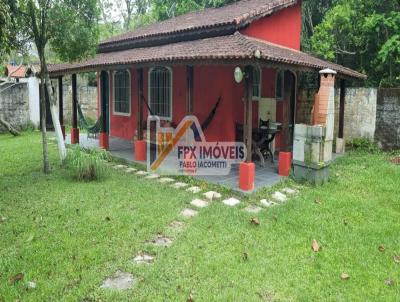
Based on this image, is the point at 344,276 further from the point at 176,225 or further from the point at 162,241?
the point at 176,225

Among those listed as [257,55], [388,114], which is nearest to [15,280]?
[257,55]

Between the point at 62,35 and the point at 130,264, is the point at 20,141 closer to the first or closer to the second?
the point at 62,35

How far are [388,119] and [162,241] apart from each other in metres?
8.46

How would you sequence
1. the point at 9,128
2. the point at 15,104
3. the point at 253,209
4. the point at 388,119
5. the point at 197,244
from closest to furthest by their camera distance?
the point at 197,244 → the point at 253,209 → the point at 388,119 → the point at 9,128 → the point at 15,104

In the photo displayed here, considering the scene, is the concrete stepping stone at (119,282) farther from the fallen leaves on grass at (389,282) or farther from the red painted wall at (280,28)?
the red painted wall at (280,28)

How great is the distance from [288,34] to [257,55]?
5336 millimetres

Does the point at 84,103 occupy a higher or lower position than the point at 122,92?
Answer: lower

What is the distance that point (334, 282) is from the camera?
3.86 m

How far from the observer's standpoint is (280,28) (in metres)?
10.3

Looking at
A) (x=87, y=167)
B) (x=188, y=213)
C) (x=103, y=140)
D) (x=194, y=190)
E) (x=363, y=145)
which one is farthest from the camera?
(x=363, y=145)

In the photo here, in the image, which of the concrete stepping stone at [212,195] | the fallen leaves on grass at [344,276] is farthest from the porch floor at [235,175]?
the fallen leaves on grass at [344,276]

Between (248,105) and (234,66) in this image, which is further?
(234,66)

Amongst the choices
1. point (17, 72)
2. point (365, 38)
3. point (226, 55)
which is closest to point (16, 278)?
point (226, 55)

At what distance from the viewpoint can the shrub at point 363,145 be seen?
35.4 ft
